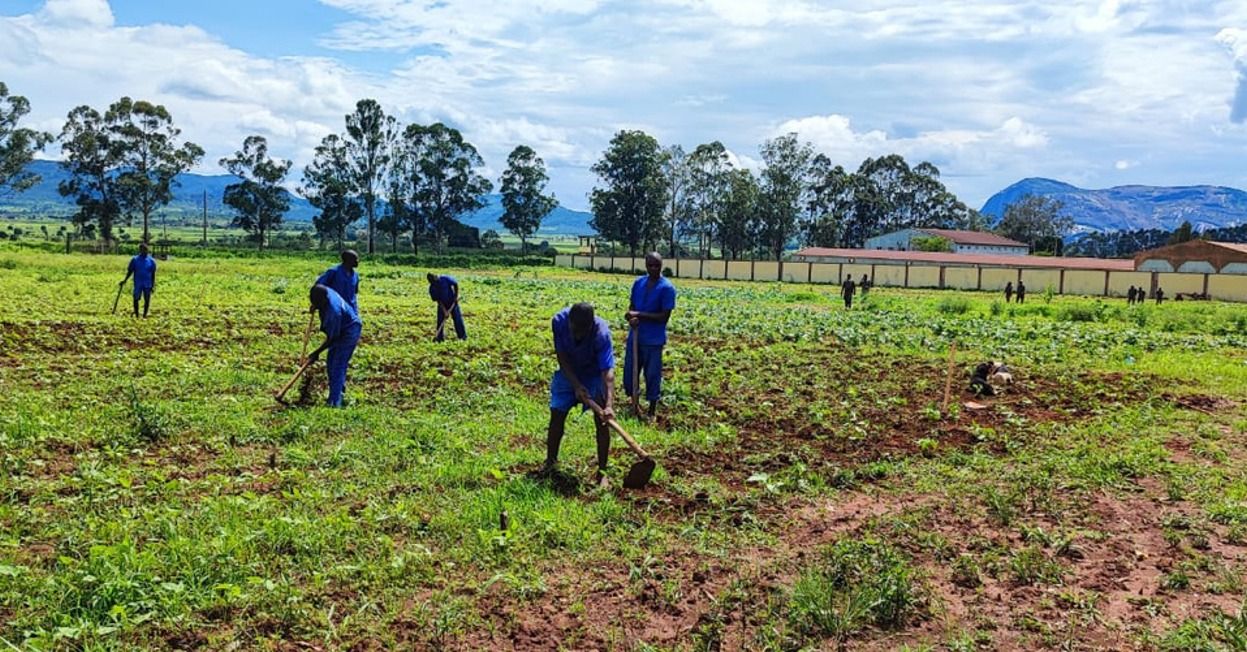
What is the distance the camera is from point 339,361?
970cm

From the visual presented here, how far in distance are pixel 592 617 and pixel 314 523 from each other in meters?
2.15

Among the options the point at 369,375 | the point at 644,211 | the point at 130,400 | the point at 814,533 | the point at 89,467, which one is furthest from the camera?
the point at 644,211

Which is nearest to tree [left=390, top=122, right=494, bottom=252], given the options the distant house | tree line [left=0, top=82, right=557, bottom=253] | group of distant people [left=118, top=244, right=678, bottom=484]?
tree line [left=0, top=82, right=557, bottom=253]

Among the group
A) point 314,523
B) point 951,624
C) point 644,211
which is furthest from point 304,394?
point 644,211

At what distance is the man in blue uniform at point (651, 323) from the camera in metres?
9.78

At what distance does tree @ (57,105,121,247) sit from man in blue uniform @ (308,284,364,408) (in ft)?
217

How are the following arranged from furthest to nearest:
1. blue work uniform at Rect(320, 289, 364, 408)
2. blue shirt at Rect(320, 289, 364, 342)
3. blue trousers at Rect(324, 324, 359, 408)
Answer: blue trousers at Rect(324, 324, 359, 408)
blue work uniform at Rect(320, 289, 364, 408)
blue shirt at Rect(320, 289, 364, 342)

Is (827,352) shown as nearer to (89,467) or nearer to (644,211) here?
(89,467)

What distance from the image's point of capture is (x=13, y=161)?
2430 inches

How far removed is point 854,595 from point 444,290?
40.5ft

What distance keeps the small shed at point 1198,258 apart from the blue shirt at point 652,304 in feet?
206

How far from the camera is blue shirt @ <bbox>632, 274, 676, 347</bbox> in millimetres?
9836

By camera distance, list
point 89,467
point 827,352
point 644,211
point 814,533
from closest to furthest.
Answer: point 814,533, point 89,467, point 827,352, point 644,211

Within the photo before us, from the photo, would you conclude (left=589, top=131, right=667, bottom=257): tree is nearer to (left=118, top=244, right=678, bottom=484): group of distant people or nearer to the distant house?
the distant house
